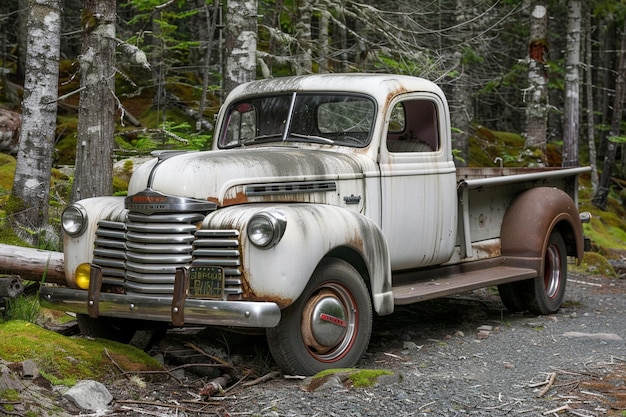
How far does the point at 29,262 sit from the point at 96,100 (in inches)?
80.3

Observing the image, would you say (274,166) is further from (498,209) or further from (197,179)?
(498,209)

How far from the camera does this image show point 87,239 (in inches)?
245

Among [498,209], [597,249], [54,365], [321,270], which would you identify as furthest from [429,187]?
[597,249]

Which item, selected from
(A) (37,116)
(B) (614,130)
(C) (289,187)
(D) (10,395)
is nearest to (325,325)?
(C) (289,187)

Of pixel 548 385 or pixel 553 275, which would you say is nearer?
pixel 548 385

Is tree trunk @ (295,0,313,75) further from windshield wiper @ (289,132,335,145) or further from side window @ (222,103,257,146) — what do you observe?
windshield wiper @ (289,132,335,145)

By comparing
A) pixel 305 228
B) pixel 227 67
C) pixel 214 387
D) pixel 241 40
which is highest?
pixel 241 40

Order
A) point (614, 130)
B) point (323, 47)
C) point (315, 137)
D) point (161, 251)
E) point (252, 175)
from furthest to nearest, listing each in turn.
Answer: point (614, 130), point (323, 47), point (315, 137), point (252, 175), point (161, 251)

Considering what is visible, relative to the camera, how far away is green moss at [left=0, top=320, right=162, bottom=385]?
529 cm

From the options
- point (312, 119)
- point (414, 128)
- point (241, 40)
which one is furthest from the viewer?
point (241, 40)

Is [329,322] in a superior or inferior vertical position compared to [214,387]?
superior

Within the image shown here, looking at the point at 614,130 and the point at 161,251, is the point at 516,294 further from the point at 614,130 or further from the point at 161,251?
the point at 614,130

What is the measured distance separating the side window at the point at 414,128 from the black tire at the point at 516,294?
6.24 ft

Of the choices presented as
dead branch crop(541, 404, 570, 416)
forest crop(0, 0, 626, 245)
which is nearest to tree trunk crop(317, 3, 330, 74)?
forest crop(0, 0, 626, 245)
